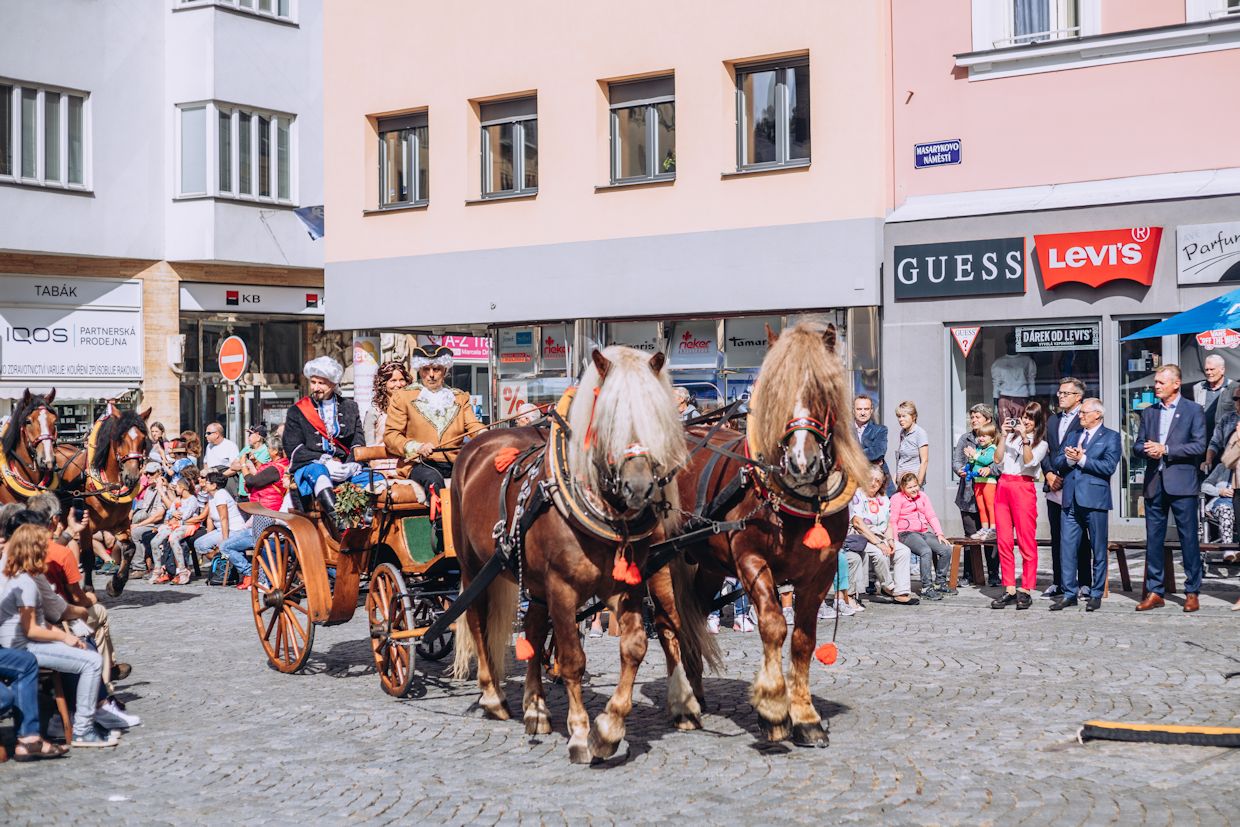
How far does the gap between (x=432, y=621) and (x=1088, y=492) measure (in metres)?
5.82

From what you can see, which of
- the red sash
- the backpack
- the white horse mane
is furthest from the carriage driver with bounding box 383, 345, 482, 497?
the backpack

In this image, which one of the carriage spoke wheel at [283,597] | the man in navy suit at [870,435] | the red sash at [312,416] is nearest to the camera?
the red sash at [312,416]

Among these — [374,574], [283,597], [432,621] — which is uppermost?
[374,574]

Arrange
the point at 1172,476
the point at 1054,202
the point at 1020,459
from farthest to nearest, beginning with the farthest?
the point at 1054,202, the point at 1020,459, the point at 1172,476

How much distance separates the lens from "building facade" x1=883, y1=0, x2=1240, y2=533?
51.3 feet

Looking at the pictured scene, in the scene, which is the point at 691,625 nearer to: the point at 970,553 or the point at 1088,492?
the point at 1088,492

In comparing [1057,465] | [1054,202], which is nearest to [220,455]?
[1054,202]

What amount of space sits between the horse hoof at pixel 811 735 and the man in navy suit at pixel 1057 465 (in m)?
A: 5.80

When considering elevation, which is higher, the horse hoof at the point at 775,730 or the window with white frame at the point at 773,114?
the window with white frame at the point at 773,114

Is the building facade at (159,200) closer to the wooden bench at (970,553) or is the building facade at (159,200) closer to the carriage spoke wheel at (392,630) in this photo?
the wooden bench at (970,553)

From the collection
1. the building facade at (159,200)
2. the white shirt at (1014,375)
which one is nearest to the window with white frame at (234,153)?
the building facade at (159,200)

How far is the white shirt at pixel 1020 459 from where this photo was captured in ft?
41.9

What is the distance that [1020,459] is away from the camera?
42.1 feet

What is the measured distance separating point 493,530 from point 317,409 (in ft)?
7.52
